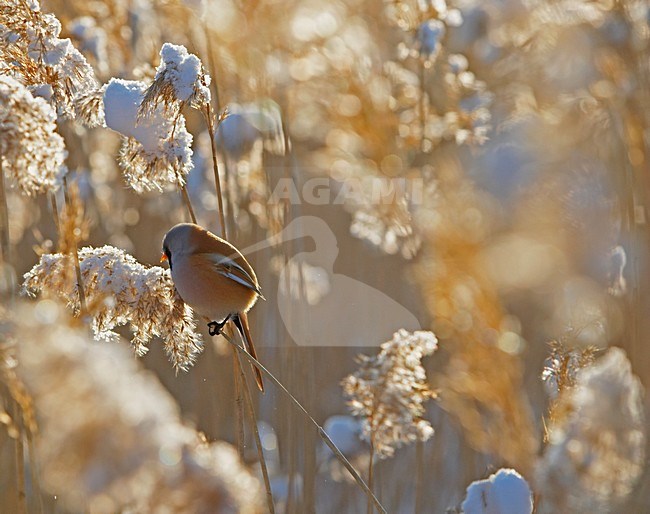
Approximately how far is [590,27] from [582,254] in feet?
2.60

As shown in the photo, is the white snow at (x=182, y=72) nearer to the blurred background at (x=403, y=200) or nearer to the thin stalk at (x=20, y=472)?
the blurred background at (x=403, y=200)

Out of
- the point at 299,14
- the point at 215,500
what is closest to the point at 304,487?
the point at 299,14

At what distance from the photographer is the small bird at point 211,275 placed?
2.05m

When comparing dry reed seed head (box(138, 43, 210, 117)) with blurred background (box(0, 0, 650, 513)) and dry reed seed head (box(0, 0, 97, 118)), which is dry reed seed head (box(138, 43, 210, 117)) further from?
blurred background (box(0, 0, 650, 513))

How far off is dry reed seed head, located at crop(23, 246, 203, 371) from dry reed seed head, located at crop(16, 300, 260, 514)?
90 centimetres

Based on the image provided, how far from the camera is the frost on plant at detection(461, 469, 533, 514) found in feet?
4.47

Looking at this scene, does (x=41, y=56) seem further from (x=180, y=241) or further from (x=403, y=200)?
(x=403, y=200)

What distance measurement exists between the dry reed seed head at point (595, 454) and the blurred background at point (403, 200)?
0.53m

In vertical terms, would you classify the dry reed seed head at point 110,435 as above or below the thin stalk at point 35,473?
above

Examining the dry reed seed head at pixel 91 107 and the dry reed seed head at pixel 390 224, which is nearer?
the dry reed seed head at pixel 91 107

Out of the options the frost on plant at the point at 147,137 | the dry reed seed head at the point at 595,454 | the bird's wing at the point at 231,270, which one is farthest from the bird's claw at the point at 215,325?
the dry reed seed head at the point at 595,454

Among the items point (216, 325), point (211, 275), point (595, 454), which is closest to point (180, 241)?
point (211, 275)

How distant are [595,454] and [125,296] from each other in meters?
1.02

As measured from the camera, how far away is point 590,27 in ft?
7.89
